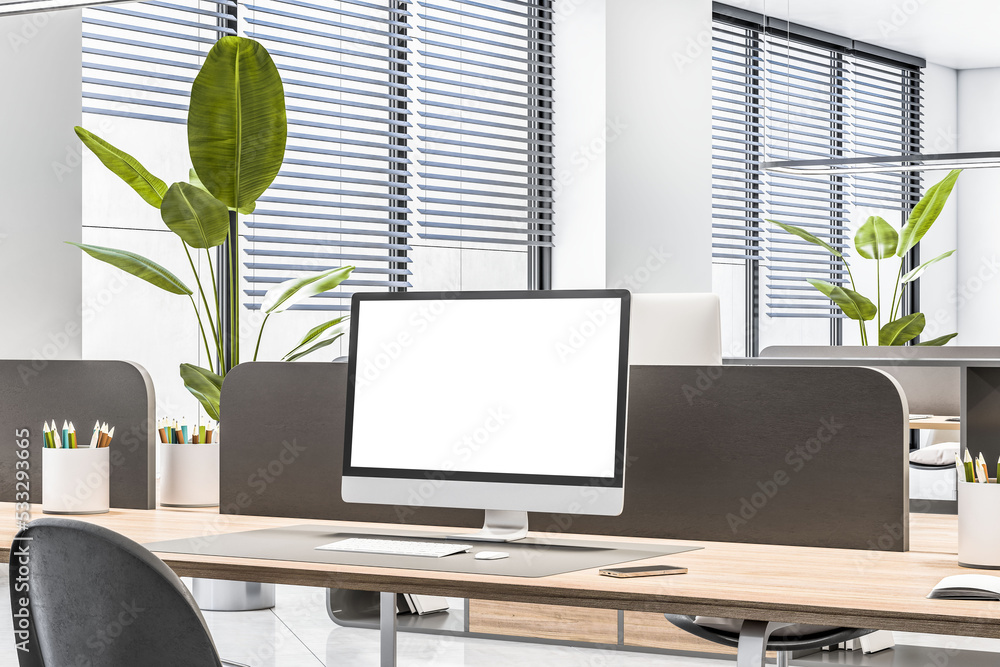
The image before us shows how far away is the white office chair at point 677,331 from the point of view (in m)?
2.94

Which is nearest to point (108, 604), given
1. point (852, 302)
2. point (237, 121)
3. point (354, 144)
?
point (237, 121)

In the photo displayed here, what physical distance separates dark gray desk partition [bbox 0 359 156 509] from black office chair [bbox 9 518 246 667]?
0.99 m

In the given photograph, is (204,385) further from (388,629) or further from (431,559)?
(431,559)

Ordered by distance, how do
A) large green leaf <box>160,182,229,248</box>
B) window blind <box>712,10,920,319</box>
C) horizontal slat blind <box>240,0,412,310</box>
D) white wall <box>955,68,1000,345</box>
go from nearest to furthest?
large green leaf <box>160,182,229,248</box>
horizontal slat blind <box>240,0,412,310</box>
window blind <box>712,10,920,319</box>
white wall <box>955,68,1000,345</box>

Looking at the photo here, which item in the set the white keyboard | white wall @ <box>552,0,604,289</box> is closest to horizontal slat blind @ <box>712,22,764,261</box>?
white wall @ <box>552,0,604,289</box>

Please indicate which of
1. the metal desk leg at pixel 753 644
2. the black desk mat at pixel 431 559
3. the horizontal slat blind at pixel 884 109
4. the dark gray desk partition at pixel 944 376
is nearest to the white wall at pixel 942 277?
the horizontal slat blind at pixel 884 109

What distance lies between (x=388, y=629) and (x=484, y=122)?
11.1 feet

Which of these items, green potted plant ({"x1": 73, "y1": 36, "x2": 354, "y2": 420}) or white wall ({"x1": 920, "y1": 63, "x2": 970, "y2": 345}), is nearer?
green potted plant ({"x1": 73, "y1": 36, "x2": 354, "y2": 420})

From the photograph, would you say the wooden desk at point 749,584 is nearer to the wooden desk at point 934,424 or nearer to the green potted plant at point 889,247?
the wooden desk at point 934,424

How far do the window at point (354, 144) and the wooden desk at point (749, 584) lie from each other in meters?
2.53

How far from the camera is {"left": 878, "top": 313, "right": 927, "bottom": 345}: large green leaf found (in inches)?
217

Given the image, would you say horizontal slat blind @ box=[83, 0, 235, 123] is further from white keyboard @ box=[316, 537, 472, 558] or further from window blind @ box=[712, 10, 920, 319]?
window blind @ box=[712, 10, 920, 319]

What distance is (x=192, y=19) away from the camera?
4.41 meters

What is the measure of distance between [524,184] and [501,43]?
0.65 m
